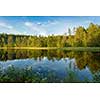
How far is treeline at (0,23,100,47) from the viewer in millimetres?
5750

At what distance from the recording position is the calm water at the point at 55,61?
18.8 feet

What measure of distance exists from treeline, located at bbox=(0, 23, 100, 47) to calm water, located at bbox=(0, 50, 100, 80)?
93mm

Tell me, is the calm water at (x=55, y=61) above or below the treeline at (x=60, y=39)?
below

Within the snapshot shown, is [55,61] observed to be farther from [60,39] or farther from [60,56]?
[60,39]

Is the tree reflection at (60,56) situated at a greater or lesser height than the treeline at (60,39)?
lesser

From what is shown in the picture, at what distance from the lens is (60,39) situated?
580 centimetres

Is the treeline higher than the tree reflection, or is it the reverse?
the treeline

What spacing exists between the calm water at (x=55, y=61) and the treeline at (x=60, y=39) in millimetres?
93

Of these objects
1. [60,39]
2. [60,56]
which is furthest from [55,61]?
[60,39]
